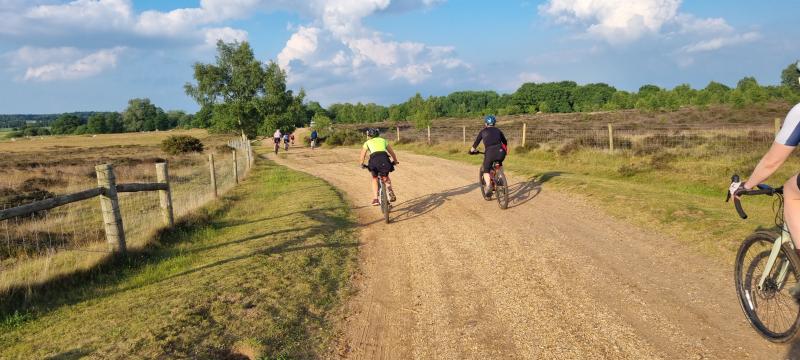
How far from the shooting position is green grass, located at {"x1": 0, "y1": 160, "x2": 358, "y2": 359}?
4535 mm

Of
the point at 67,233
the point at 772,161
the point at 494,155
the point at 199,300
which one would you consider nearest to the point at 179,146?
the point at 67,233

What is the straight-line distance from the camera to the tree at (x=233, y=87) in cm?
4678

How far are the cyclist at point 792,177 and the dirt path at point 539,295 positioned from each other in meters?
1.05

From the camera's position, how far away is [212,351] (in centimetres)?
439

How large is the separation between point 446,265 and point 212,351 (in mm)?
3424

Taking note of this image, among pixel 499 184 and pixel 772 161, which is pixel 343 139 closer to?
pixel 499 184

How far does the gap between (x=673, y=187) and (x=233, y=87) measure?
4305cm

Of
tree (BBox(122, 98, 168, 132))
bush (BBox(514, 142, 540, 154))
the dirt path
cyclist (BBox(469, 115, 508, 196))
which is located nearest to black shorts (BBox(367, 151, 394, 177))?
the dirt path

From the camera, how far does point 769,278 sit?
4.32 metres

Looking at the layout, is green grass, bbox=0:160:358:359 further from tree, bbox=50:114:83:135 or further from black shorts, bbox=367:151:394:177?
tree, bbox=50:114:83:135

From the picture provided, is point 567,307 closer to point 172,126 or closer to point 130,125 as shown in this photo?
point 130,125

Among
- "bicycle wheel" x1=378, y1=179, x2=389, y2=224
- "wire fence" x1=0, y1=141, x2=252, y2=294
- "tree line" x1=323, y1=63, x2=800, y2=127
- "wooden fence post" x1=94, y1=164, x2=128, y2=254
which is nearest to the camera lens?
"wire fence" x1=0, y1=141, x2=252, y2=294

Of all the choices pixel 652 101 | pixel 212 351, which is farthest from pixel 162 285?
pixel 652 101

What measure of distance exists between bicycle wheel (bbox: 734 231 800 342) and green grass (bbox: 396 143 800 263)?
2.10 m
